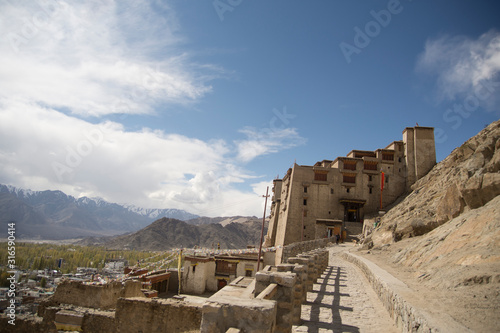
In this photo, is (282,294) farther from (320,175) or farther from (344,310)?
(320,175)

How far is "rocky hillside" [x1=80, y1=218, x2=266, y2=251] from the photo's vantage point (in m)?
106

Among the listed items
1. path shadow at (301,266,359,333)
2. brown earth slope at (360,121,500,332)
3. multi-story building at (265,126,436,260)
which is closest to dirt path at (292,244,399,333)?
path shadow at (301,266,359,333)

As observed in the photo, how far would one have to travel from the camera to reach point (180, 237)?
11131 centimetres

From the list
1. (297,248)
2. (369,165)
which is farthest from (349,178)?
(297,248)

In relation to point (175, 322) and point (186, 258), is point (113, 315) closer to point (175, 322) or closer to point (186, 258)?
point (175, 322)

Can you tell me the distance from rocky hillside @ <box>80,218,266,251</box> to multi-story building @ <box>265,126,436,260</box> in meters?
61.4

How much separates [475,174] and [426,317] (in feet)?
39.1

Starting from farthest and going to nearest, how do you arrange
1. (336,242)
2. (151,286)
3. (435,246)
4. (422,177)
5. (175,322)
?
(422,177), (336,242), (151,286), (435,246), (175,322)

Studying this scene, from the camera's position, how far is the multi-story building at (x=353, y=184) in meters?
43.3

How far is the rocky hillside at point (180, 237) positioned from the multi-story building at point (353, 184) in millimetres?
61350

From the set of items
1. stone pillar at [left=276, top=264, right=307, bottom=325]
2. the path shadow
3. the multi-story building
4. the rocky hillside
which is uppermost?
the multi-story building

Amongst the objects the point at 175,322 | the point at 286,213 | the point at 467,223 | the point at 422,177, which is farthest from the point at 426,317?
the point at 422,177

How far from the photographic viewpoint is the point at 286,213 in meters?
44.6

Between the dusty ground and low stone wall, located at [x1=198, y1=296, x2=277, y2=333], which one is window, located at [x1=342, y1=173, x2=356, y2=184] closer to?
the dusty ground
